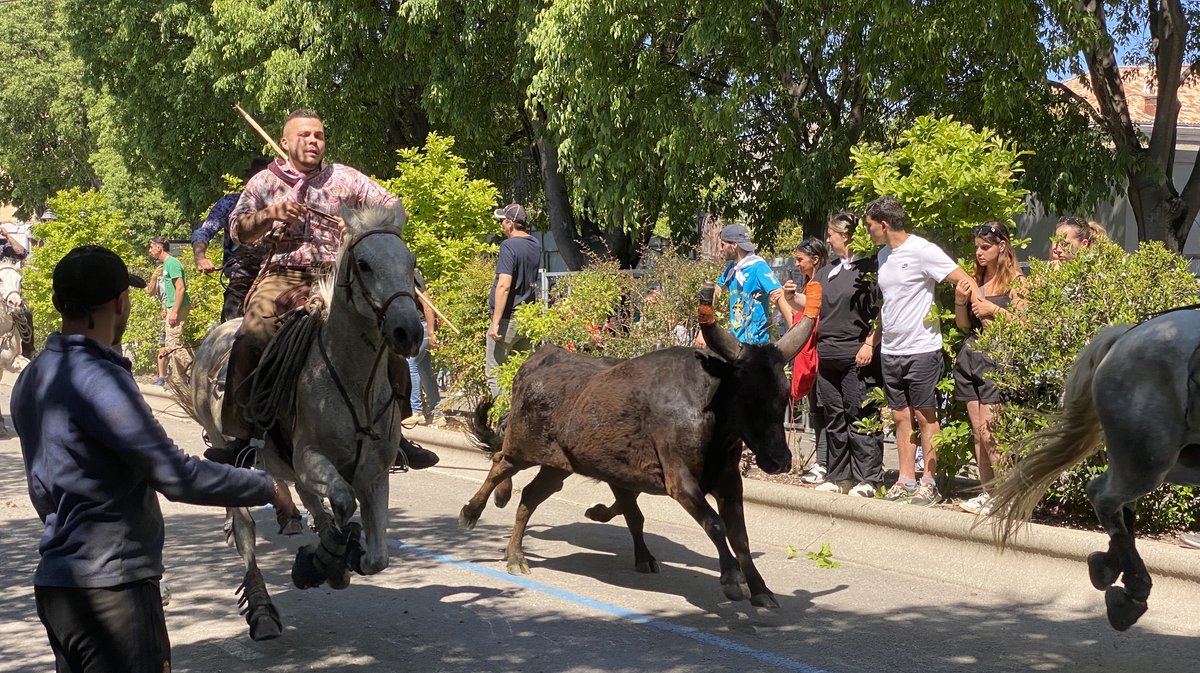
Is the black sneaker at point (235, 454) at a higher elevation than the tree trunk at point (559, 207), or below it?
below

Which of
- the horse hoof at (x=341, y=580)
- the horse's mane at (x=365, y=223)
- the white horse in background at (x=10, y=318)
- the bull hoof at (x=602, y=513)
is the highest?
the horse's mane at (x=365, y=223)

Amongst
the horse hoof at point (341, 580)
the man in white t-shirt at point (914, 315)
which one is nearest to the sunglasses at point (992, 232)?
the man in white t-shirt at point (914, 315)

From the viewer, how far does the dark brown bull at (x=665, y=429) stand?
740 centimetres

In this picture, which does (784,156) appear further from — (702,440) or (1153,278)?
(702,440)

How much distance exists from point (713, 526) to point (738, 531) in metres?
0.26

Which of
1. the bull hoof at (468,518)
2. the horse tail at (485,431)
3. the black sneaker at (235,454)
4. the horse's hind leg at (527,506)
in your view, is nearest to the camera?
the black sneaker at (235,454)

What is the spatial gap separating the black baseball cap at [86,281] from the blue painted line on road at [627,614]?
375cm

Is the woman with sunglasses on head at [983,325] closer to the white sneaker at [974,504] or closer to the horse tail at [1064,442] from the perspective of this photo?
the white sneaker at [974,504]

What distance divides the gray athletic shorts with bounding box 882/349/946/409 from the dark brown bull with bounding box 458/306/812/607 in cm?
231

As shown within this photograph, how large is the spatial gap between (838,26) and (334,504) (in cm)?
1297

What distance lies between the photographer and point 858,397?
33.9 feet

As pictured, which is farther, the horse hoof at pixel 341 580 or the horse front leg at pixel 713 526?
the horse front leg at pixel 713 526

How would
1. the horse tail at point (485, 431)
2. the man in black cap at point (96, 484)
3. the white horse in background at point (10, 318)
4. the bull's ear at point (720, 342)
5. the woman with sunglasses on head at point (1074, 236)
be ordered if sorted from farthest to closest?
the white horse in background at point (10, 318) → the horse tail at point (485, 431) → the woman with sunglasses on head at point (1074, 236) → the bull's ear at point (720, 342) → the man in black cap at point (96, 484)

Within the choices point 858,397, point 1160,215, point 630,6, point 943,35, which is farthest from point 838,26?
point 858,397
